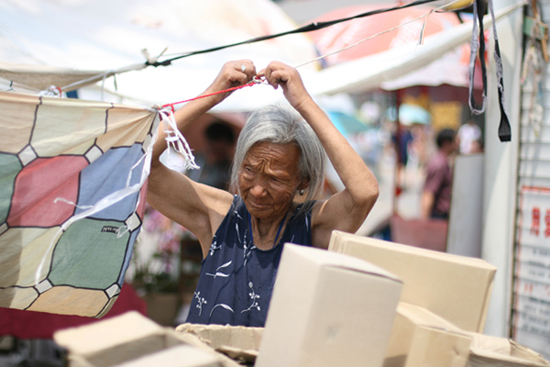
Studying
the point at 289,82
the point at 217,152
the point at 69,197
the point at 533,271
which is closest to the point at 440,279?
the point at 289,82

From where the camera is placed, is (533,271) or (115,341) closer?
(115,341)

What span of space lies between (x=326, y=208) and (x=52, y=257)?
101 cm

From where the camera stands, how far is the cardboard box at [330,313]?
3.30ft

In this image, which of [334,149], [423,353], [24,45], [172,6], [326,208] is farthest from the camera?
[172,6]

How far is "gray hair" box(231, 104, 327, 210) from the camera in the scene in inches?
69.1

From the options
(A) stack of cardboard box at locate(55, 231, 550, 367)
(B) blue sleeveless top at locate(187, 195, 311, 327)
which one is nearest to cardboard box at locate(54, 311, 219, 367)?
(A) stack of cardboard box at locate(55, 231, 550, 367)

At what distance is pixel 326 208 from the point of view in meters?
1.84

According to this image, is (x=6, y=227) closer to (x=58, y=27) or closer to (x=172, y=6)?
(x=58, y=27)

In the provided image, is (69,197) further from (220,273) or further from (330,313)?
(330,313)

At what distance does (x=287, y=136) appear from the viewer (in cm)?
176

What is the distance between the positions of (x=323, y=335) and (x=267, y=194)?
0.81 meters

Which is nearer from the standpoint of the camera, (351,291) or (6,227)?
(351,291)

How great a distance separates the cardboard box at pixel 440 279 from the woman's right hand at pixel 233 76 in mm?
781

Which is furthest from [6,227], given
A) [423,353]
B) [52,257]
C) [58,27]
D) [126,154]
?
[58,27]
